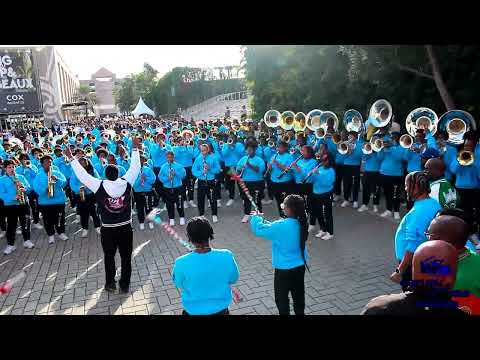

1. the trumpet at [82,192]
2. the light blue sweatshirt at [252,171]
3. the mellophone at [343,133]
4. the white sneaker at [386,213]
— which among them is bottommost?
the white sneaker at [386,213]

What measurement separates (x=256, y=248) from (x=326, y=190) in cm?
178

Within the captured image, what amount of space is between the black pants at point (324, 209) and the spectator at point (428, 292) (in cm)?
531

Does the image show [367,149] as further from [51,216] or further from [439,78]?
[51,216]

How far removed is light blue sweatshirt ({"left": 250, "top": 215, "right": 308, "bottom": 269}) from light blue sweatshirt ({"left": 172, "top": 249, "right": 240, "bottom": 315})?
2.85 feet

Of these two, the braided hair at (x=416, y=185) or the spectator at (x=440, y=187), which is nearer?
the braided hair at (x=416, y=185)

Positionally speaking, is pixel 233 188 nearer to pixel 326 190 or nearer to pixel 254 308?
pixel 326 190

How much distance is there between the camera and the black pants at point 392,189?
842 cm

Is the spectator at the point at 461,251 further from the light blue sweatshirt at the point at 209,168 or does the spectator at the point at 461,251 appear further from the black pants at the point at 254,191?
the light blue sweatshirt at the point at 209,168

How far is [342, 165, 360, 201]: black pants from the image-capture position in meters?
9.66

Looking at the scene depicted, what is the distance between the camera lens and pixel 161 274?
21.1ft

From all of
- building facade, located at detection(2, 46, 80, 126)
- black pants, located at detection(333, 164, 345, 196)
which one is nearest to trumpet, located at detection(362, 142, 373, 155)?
black pants, located at detection(333, 164, 345, 196)

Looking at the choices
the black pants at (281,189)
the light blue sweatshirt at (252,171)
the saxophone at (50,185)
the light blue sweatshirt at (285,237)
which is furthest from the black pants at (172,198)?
the light blue sweatshirt at (285,237)

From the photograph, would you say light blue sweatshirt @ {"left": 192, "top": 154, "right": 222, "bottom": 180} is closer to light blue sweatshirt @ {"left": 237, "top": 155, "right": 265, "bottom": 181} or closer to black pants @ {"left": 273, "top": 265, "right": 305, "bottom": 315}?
light blue sweatshirt @ {"left": 237, "top": 155, "right": 265, "bottom": 181}
